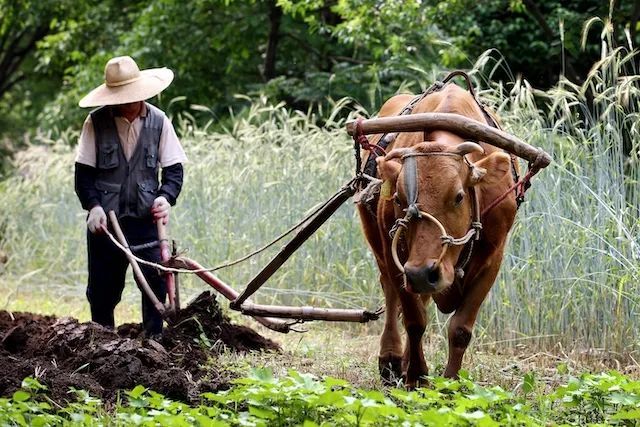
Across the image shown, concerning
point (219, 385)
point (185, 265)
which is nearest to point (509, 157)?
point (219, 385)

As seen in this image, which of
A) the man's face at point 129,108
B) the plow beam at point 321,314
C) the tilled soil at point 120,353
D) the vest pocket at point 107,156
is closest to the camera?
the tilled soil at point 120,353

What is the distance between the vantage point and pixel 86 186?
26.9 ft

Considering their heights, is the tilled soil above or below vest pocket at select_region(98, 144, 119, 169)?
below

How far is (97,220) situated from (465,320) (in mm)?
2727

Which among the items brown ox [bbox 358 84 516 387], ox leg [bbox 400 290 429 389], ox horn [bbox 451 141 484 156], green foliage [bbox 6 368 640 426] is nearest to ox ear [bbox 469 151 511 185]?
brown ox [bbox 358 84 516 387]

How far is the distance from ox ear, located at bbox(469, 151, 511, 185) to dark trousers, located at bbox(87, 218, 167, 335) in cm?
299

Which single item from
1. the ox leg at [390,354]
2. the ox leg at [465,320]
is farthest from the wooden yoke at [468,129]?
the ox leg at [390,354]

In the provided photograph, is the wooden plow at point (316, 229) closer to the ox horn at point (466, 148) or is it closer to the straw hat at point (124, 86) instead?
the ox horn at point (466, 148)

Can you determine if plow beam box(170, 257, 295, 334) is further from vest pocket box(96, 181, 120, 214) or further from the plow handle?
vest pocket box(96, 181, 120, 214)

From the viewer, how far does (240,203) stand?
1168 centimetres

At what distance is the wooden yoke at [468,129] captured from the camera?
20.6 feet

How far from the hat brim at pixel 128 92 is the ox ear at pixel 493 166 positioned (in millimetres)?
2662

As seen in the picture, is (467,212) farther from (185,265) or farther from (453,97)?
(185,265)

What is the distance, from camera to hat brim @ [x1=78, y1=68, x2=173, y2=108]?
26.3 feet
